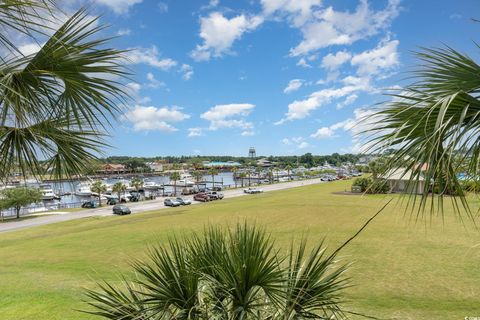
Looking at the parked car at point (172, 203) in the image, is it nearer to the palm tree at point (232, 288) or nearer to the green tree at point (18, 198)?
the green tree at point (18, 198)

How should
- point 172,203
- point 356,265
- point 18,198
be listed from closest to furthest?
point 356,265 → point 18,198 → point 172,203

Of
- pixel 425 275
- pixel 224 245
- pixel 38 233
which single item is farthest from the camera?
pixel 38 233

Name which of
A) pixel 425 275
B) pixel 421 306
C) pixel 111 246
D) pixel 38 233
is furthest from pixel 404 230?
pixel 38 233

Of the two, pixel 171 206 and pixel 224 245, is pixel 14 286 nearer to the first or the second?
pixel 224 245

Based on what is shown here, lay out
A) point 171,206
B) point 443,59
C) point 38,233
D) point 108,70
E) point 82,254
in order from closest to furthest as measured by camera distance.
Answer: point 443,59 < point 108,70 < point 82,254 < point 38,233 < point 171,206

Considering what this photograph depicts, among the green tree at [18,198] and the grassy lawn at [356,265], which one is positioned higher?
the green tree at [18,198]

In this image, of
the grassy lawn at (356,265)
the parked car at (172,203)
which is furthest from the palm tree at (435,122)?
the parked car at (172,203)

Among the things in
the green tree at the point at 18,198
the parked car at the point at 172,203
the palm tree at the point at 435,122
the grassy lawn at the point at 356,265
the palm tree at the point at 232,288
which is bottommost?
the parked car at the point at 172,203

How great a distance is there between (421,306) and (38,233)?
2271cm

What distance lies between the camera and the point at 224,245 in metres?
2.54

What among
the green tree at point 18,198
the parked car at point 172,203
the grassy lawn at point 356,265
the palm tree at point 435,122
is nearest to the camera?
the palm tree at point 435,122

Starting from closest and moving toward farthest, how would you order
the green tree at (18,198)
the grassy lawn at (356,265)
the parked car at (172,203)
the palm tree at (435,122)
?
the palm tree at (435,122) → the grassy lawn at (356,265) → the green tree at (18,198) → the parked car at (172,203)

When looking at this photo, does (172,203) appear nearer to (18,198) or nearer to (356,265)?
(18,198)

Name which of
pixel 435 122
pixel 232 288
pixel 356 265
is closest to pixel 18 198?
pixel 356 265
